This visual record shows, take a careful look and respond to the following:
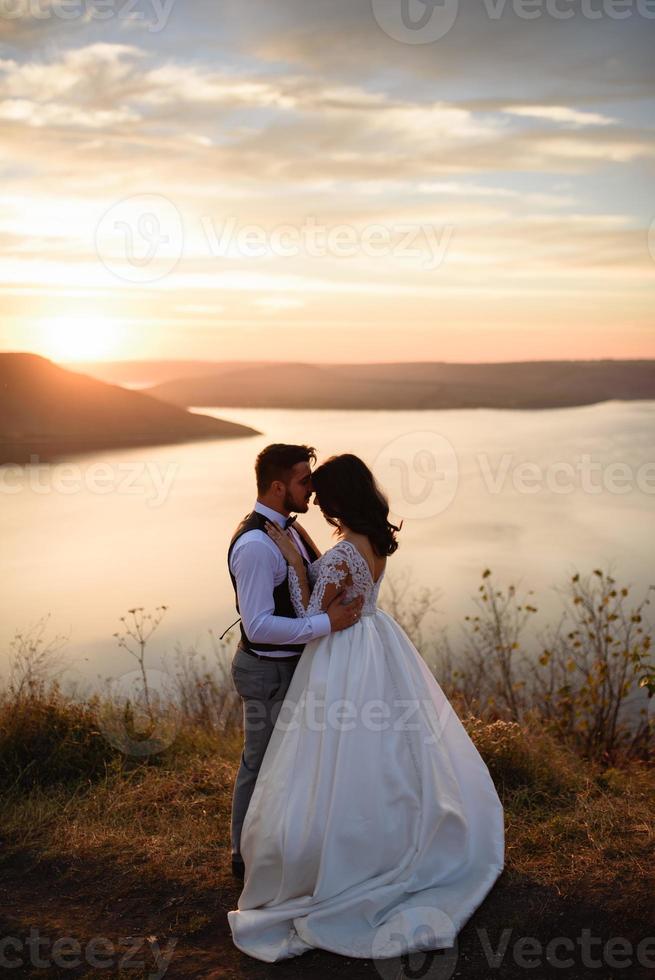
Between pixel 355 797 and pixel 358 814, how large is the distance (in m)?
0.08

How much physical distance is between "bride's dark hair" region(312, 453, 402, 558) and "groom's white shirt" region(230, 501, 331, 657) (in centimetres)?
35

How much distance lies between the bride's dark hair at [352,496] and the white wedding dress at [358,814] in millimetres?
137

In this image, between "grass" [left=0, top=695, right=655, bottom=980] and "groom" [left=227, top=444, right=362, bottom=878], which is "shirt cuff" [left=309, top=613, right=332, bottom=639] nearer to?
"groom" [left=227, top=444, right=362, bottom=878]

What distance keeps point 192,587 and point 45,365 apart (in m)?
33.6

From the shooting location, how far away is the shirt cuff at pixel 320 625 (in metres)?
4.19

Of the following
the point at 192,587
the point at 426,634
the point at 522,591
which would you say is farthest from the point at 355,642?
the point at 192,587

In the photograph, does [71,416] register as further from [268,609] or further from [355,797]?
[355,797]

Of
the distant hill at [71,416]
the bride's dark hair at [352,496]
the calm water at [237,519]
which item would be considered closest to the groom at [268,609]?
the bride's dark hair at [352,496]

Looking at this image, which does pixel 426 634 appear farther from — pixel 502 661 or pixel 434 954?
pixel 434 954

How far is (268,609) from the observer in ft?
13.8

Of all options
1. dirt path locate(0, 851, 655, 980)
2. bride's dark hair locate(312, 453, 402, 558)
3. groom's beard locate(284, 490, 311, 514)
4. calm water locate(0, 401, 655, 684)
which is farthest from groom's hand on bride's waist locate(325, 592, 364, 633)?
calm water locate(0, 401, 655, 684)

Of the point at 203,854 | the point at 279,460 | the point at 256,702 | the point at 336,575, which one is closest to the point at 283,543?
the point at 336,575

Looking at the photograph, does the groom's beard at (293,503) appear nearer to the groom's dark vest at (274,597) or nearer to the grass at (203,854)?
the groom's dark vest at (274,597)

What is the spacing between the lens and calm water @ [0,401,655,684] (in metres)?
22.0
